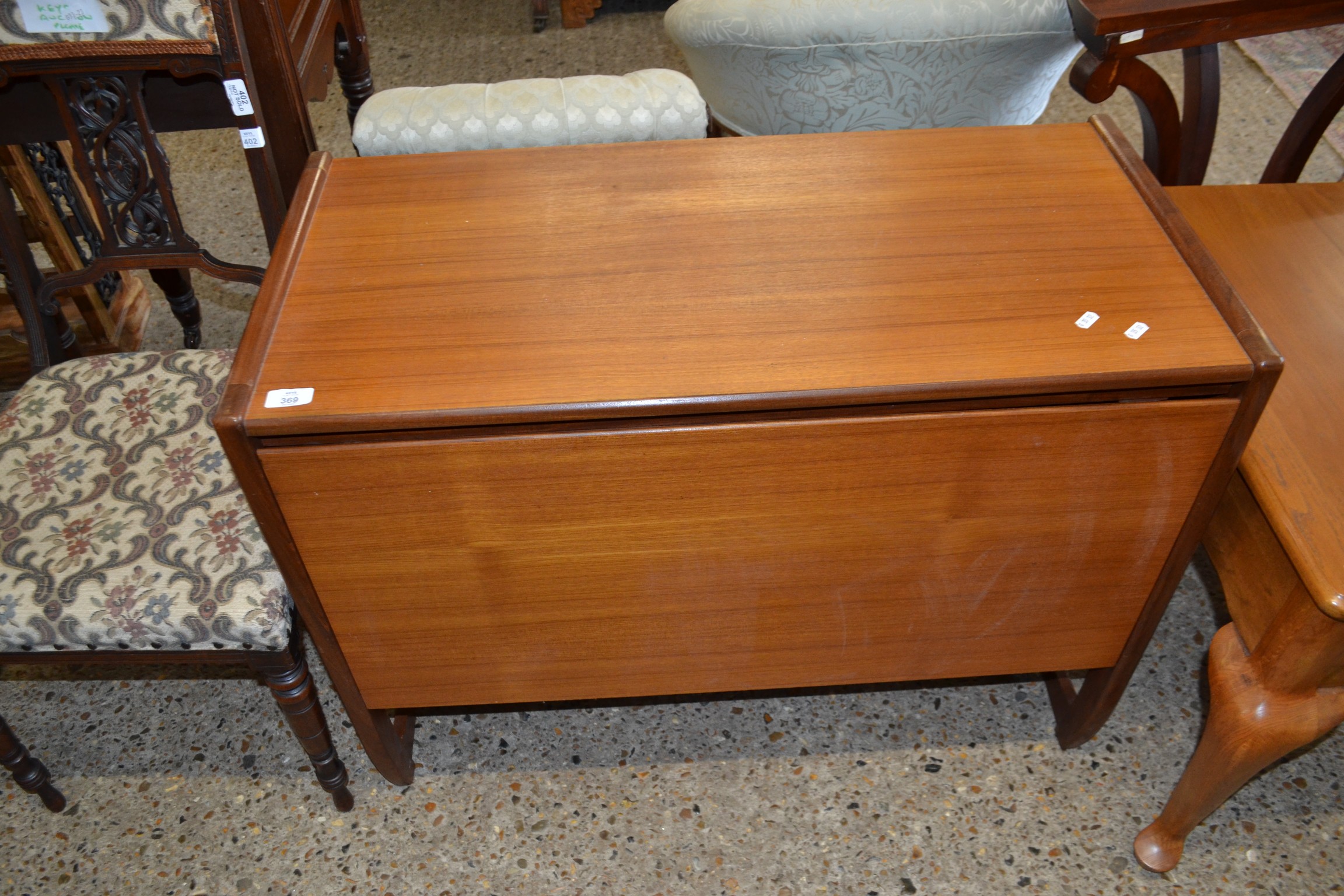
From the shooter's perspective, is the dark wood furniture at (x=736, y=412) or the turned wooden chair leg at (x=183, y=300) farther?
the turned wooden chair leg at (x=183, y=300)

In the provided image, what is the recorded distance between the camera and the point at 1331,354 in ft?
3.80

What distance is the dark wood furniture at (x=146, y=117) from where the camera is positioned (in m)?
1.17

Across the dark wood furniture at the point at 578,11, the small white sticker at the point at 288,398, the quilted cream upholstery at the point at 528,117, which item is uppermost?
the small white sticker at the point at 288,398

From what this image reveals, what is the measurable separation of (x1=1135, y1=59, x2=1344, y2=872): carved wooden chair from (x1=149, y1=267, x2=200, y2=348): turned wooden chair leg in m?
1.67

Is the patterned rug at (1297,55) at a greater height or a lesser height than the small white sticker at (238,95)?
lesser

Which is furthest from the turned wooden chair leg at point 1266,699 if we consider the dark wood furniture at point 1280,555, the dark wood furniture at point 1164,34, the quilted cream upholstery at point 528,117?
the quilted cream upholstery at point 528,117

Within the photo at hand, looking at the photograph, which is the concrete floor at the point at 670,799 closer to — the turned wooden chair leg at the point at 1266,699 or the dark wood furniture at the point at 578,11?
the turned wooden chair leg at the point at 1266,699

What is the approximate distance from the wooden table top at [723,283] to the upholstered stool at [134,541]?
29 centimetres

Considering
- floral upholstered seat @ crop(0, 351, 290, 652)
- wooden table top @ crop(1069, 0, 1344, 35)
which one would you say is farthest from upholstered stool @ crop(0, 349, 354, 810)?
wooden table top @ crop(1069, 0, 1344, 35)

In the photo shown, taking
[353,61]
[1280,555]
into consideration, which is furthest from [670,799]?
[353,61]

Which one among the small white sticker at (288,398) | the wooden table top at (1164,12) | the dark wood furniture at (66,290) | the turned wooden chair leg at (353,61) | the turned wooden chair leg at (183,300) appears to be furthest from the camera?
the turned wooden chair leg at (353,61)

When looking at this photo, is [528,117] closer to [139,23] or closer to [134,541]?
[139,23]

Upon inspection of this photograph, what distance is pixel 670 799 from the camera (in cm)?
136

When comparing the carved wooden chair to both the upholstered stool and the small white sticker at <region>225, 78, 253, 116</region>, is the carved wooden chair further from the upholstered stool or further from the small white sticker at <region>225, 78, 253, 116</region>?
the small white sticker at <region>225, 78, 253, 116</region>
